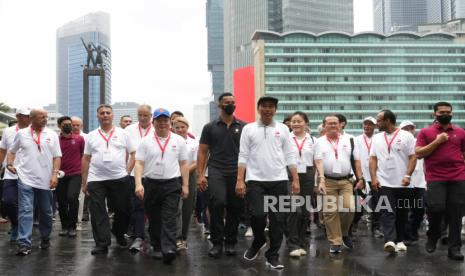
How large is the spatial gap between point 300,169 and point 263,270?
226 centimetres

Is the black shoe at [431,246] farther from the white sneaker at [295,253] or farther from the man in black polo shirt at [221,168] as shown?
the man in black polo shirt at [221,168]

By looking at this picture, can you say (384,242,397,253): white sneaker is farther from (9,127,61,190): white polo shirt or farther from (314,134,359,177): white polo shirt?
(9,127,61,190): white polo shirt

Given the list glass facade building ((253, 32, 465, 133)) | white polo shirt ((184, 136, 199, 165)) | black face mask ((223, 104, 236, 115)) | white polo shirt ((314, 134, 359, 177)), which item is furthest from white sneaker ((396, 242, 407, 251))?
glass facade building ((253, 32, 465, 133))

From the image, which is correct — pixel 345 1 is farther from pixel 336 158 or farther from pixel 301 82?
pixel 336 158

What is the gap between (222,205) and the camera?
6.57 m

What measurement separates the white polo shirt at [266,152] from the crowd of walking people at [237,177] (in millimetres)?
12

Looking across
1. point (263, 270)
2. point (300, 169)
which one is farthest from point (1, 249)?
point (300, 169)

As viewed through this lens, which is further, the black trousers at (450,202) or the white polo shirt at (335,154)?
the white polo shirt at (335,154)

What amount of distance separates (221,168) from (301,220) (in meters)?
1.59

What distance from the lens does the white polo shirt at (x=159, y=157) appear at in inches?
251

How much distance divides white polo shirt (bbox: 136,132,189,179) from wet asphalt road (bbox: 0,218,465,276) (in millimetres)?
1077

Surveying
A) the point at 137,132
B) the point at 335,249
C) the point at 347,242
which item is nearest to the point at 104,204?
the point at 137,132

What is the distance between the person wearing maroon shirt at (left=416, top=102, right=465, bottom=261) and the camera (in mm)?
6494

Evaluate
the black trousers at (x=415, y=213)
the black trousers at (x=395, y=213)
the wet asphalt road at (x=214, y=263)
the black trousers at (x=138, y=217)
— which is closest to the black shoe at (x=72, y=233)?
the wet asphalt road at (x=214, y=263)
